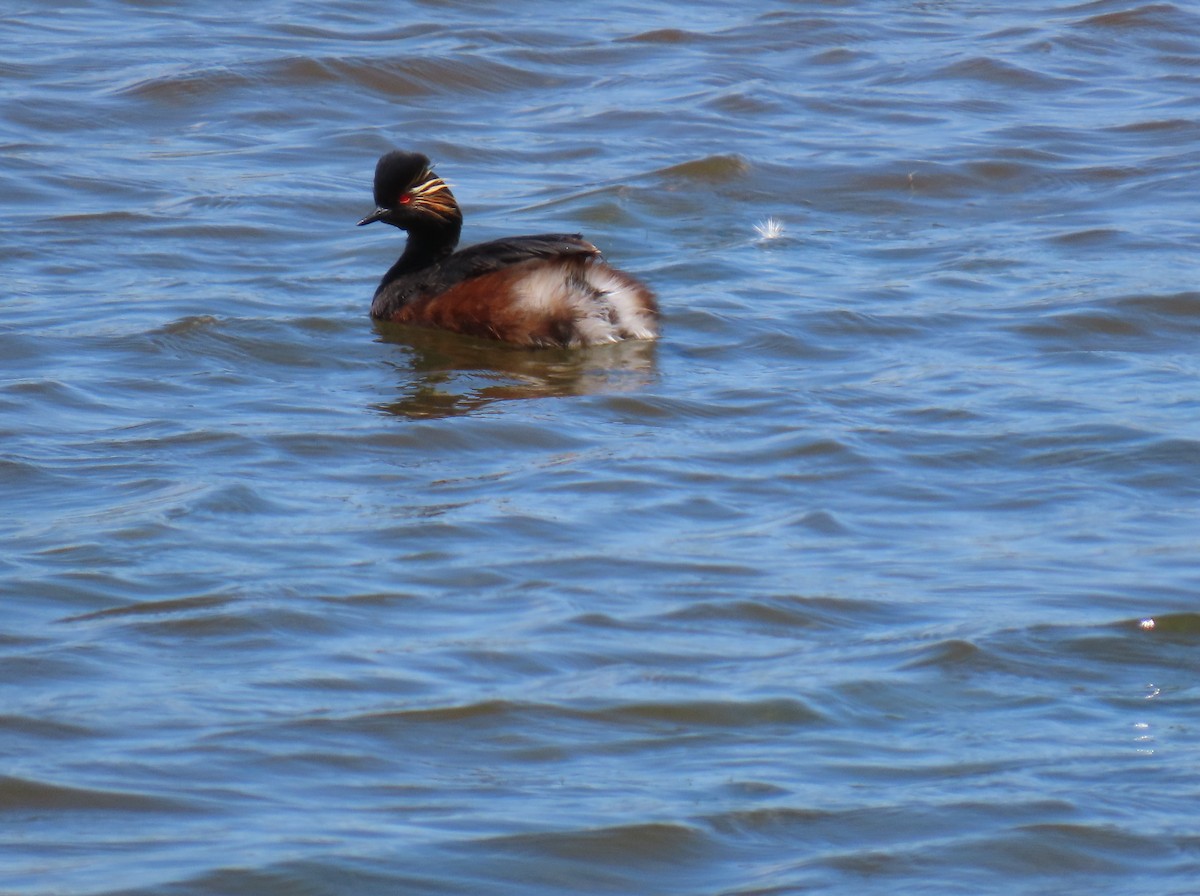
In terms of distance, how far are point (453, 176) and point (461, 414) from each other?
14.7 ft

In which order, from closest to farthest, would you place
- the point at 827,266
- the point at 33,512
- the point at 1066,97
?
the point at 33,512 → the point at 827,266 → the point at 1066,97

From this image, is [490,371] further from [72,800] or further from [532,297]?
[72,800]

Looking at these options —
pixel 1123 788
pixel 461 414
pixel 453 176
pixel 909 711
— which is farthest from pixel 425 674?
pixel 453 176

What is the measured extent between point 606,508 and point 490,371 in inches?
82.8

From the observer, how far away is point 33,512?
21.0 ft

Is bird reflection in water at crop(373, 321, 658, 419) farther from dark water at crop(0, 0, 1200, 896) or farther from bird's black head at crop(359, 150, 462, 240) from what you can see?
bird's black head at crop(359, 150, 462, 240)

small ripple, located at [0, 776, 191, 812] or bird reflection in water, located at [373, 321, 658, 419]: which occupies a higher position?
small ripple, located at [0, 776, 191, 812]

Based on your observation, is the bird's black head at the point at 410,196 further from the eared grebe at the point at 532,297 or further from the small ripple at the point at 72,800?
the small ripple at the point at 72,800

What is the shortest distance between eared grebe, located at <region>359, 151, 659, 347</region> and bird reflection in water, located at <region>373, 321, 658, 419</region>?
0.06 meters

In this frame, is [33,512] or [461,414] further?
[461,414]

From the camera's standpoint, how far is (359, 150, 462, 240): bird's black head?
965 cm

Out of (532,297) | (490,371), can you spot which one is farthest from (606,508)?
(532,297)

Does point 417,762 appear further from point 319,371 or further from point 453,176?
point 453,176

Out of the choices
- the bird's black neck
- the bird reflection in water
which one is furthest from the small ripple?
the bird's black neck
